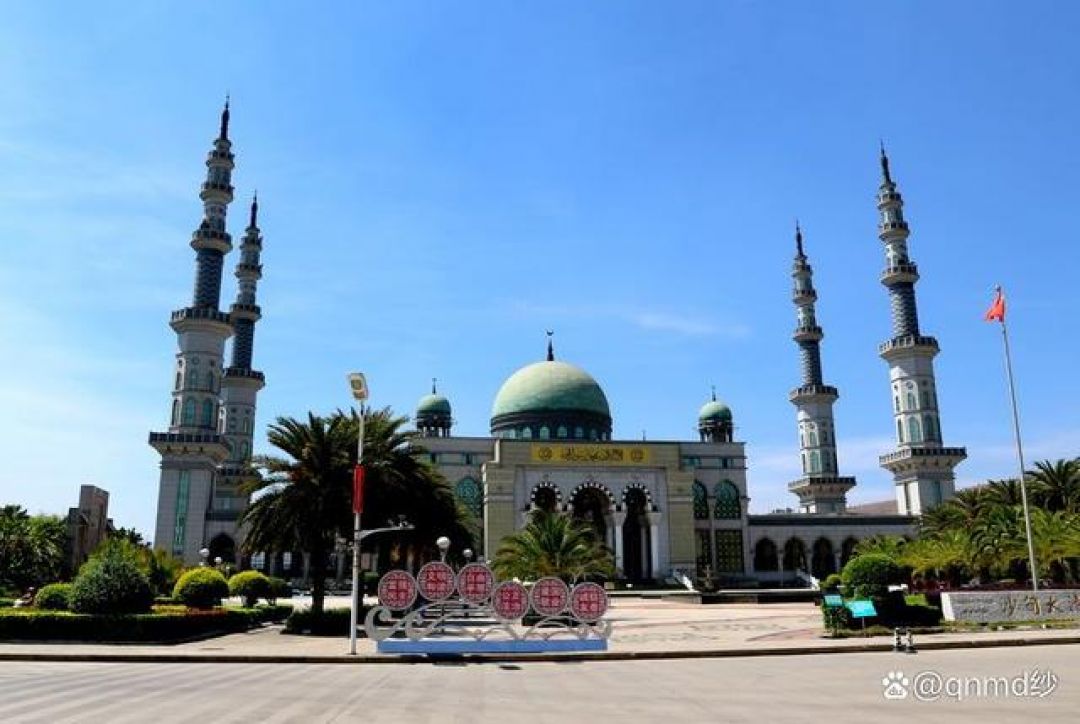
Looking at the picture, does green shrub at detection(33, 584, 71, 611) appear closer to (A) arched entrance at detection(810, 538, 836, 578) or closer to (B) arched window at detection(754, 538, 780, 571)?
(B) arched window at detection(754, 538, 780, 571)

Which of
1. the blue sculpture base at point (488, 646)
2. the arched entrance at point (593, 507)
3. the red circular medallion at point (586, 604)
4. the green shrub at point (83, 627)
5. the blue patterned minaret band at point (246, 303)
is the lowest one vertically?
the blue sculpture base at point (488, 646)

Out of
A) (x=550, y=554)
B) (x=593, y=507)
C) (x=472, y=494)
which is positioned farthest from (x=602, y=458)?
(x=550, y=554)

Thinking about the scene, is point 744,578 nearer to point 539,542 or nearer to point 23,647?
point 539,542

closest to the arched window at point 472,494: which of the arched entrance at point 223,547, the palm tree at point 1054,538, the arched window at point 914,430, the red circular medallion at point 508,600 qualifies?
the arched entrance at point 223,547

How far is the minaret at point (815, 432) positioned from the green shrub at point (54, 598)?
63.6 m

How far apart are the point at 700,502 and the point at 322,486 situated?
156ft

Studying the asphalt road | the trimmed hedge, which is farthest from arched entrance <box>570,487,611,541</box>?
the asphalt road

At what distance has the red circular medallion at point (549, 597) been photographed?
2022cm

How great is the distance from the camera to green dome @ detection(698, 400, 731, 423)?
7731 cm

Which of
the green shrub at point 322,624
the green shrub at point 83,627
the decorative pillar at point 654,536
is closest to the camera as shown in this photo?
the green shrub at point 83,627

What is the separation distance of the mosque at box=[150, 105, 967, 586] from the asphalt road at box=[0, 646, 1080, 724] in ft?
137

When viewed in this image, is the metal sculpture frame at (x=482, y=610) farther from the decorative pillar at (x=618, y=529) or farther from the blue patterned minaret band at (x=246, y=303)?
the blue patterned minaret band at (x=246, y=303)

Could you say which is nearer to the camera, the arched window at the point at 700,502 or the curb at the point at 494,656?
the curb at the point at 494,656

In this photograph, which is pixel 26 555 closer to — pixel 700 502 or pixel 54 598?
pixel 54 598
